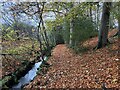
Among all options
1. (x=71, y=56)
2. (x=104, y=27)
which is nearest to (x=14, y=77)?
(x=71, y=56)

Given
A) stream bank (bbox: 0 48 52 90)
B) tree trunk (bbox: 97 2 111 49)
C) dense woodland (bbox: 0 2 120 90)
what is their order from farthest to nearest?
tree trunk (bbox: 97 2 111 49)
stream bank (bbox: 0 48 52 90)
dense woodland (bbox: 0 2 120 90)

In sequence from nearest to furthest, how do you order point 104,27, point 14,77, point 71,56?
1. point 14,77
2. point 104,27
3. point 71,56

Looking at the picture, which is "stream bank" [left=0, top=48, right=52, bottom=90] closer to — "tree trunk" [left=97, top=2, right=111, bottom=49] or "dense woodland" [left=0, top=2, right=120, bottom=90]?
"dense woodland" [left=0, top=2, right=120, bottom=90]

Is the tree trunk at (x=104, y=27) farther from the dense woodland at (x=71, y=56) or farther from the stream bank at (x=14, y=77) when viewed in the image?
the stream bank at (x=14, y=77)

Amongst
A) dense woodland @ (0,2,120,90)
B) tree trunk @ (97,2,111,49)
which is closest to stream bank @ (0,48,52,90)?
dense woodland @ (0,2,120,90)

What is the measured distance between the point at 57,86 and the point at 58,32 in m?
31.0

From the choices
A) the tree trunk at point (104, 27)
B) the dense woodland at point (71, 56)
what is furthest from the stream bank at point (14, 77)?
the tree trunk at point (104, 27)

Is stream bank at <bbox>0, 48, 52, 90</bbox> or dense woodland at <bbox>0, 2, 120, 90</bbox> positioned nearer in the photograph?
dense woodland at <bbox>0, 2, 120, 90</bbox>

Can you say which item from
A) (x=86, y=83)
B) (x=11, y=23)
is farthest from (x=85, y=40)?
(x=86, y=83)

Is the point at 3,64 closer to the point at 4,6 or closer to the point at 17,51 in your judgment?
the point at 17,51

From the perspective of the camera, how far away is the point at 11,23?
55.9 feet

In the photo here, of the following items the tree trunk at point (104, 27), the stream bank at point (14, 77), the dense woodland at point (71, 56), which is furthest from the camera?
the tree trunk at point (104, 27)

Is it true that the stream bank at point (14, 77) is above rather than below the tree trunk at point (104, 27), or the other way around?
below

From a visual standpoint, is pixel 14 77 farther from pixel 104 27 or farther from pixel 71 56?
pixel 104 27
